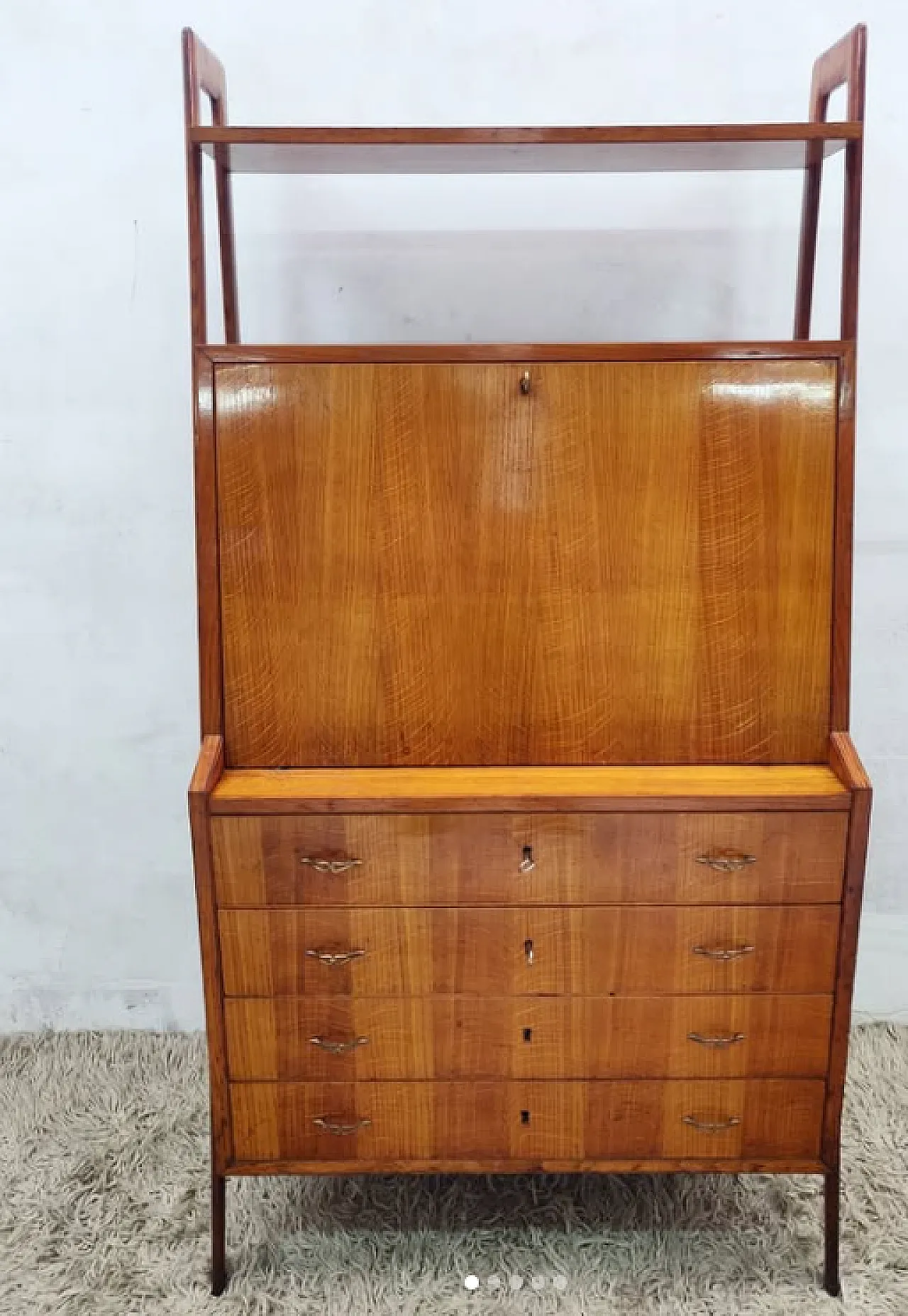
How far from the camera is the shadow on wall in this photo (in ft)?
7.10

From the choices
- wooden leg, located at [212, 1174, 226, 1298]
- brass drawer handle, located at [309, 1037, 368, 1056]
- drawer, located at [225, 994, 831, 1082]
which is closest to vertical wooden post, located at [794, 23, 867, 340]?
drawer, located at [225, 994, 831, 1082]

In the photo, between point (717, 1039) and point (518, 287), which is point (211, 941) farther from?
point (518, 287)

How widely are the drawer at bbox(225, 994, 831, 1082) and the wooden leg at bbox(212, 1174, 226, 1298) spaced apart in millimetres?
230

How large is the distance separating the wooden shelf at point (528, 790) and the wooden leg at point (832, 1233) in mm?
658

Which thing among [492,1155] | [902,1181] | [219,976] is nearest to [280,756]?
[219,976]

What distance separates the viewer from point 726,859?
5.49 feet

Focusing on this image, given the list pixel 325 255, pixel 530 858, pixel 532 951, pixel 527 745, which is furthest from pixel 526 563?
pixel 325 255

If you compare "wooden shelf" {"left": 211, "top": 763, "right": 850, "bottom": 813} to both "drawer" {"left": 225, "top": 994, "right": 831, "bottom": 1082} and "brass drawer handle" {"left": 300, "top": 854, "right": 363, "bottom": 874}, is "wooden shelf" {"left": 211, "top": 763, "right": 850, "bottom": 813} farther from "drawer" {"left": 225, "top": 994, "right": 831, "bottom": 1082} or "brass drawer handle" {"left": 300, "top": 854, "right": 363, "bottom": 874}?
"drawer" {"left": 225, "top": 994, "right": 831, "bottom": 1082}

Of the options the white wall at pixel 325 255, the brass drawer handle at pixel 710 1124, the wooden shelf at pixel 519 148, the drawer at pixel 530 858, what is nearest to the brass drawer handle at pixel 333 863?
the drawer at pixel 530 858

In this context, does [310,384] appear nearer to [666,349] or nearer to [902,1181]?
[666,349]

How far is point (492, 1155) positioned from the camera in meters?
1.79

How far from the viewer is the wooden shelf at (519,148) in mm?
1571

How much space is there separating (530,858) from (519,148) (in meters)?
1.10

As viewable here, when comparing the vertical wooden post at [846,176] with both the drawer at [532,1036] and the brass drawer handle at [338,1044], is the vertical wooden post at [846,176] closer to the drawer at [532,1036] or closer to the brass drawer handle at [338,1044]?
the drawer at [532,1036]
